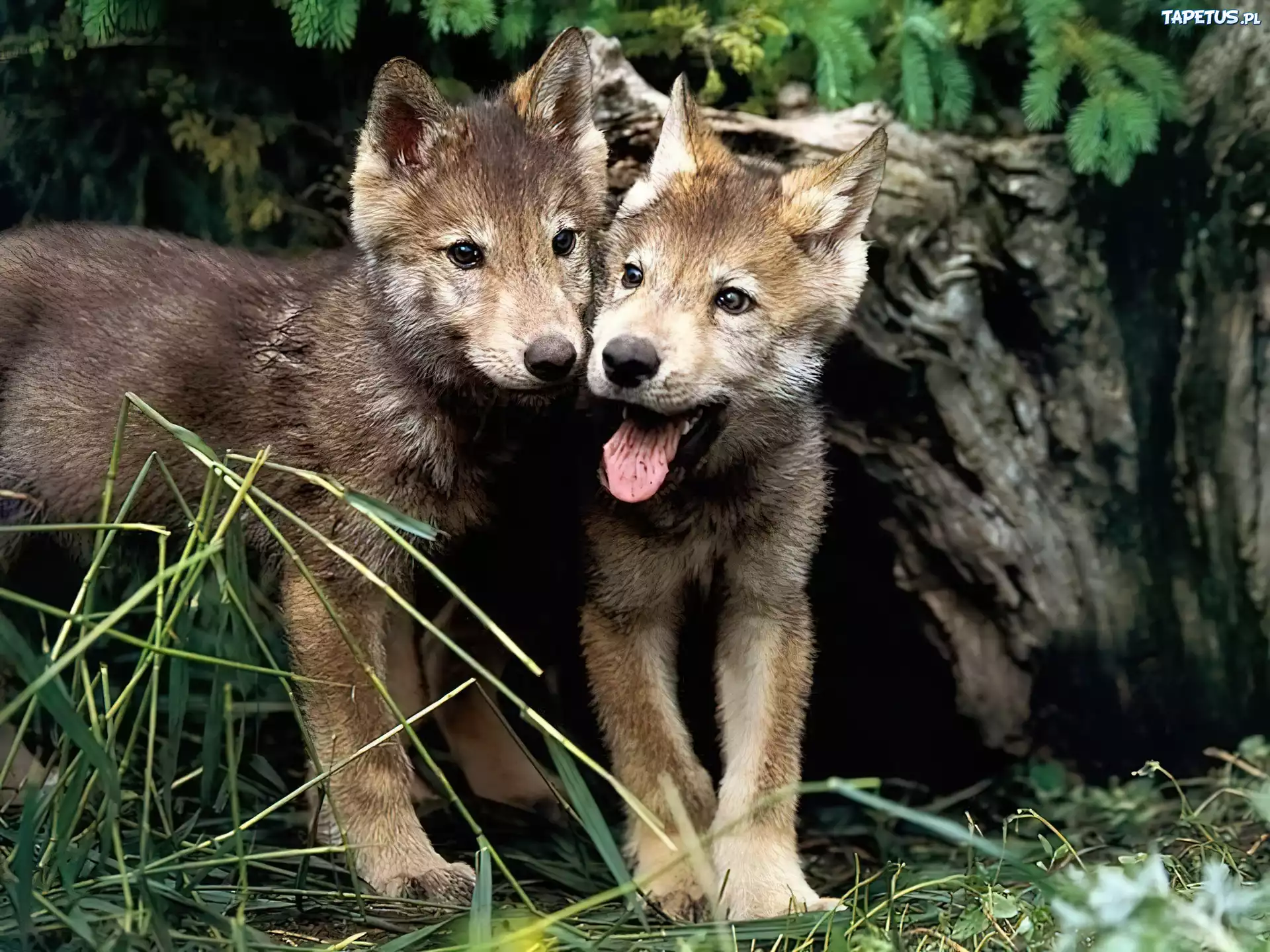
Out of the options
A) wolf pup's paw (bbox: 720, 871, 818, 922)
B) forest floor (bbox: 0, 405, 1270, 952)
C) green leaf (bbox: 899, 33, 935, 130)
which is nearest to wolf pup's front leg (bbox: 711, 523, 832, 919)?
wolf pup's paw (bbox: 720, 871, 818, 922)

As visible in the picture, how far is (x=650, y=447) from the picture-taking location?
3307 millimetres

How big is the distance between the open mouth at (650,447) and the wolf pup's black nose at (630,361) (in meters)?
0.15

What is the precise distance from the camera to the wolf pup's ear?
3.52 meters

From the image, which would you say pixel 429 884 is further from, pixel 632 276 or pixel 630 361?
pixel 632 276

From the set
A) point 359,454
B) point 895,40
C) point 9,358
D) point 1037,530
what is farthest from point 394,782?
point 895,40

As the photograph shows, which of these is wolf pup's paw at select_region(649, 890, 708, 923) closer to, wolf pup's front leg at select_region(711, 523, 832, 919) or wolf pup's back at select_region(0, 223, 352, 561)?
wolf pup's front leg at select_region(711, 523, 832, 919)

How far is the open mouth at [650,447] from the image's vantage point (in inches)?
128

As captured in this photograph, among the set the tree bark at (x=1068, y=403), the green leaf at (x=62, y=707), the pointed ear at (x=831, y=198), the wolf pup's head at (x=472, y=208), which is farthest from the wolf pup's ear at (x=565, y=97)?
the green leaf at (x=62, y=707)

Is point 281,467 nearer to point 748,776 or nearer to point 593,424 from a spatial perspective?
point 593,424

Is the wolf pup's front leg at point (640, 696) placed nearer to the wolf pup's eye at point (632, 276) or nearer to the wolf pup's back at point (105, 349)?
the wolf pup's eye at point (632, 276)

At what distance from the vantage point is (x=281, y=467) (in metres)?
2.98

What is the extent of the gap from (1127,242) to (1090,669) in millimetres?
1434

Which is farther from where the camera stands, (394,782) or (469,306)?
(394,782)

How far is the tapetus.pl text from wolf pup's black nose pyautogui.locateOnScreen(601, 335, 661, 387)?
2120mm
